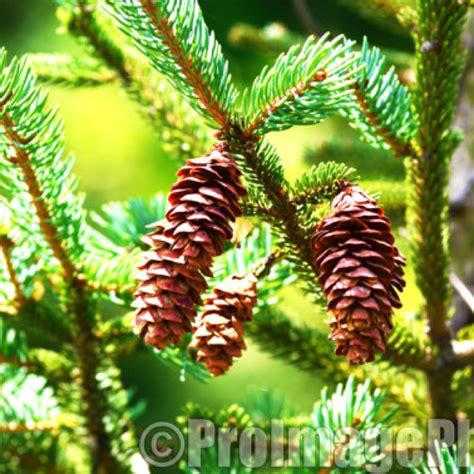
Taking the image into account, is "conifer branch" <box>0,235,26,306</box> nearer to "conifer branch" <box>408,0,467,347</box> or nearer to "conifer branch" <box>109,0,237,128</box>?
"conifer branch" <box>109,0,237,128</box>

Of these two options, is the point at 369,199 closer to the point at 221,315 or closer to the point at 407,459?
the point at 221,315

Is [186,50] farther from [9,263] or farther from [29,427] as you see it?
[29,427]

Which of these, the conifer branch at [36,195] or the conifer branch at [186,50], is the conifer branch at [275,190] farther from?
the conifer branch at [36,195]

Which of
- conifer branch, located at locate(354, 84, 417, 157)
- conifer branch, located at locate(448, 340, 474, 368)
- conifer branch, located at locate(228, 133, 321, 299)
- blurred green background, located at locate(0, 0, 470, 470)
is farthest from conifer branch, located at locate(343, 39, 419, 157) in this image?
blurred green background, located at locate(0, 0, 470, 470)

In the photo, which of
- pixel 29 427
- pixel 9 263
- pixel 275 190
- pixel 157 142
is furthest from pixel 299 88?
pixel 157 142

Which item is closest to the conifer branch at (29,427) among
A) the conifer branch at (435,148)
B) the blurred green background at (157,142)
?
the conifer branch at (435,148)

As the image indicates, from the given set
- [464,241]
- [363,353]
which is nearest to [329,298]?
[363,353]
